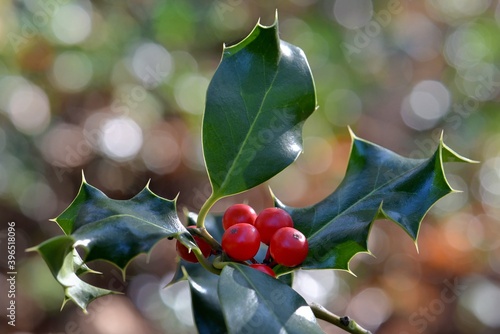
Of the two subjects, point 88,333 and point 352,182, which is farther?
point 88,333

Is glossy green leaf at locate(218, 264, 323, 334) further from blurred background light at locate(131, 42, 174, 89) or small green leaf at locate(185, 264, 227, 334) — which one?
blurred background light at locate(131, 42, 174, 89)

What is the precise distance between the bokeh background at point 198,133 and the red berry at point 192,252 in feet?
6.43

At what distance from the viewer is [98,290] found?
2.64 ft

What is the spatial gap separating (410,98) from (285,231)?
2909 millimetres

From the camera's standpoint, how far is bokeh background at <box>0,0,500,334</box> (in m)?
2.87

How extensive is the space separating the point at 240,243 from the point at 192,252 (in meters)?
0.06

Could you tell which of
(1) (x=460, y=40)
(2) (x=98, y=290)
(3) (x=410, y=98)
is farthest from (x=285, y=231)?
(1) (x=460, y=40)

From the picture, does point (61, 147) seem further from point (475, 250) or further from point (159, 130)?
point (475, 250)

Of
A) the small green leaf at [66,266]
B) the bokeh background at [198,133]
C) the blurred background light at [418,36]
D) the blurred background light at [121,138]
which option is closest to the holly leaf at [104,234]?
the small green leaf at [66,266]

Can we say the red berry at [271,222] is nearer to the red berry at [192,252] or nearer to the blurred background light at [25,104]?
the red berry at [192,252]

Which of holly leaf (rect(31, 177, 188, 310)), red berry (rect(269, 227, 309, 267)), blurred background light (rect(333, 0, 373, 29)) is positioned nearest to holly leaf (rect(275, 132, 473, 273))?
red berry (rect(269, 227, 309, 267))

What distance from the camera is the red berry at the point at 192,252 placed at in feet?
2.53

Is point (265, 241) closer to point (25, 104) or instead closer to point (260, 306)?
point (260, 306)

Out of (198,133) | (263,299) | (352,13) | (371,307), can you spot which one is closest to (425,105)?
A: (352,13)
